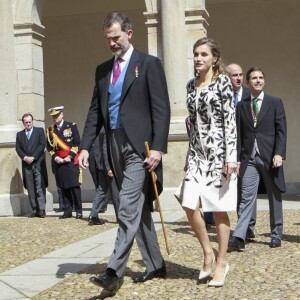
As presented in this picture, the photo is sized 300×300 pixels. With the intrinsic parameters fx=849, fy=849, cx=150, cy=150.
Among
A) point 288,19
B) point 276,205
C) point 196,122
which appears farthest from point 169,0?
point 196,122

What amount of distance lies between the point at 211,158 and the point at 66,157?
21.4 ft

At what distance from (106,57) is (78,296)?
1194cm

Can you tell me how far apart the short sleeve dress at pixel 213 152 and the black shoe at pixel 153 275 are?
1.89ft

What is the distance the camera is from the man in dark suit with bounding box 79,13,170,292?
17.8ft

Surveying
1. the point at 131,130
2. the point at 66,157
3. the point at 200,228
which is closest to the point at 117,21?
the point at 131,130

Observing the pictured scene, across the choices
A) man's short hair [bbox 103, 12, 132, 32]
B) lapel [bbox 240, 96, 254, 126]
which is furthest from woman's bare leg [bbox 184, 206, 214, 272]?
lapel [bbox 240, 96, 254, 126]

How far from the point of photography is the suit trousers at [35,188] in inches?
488

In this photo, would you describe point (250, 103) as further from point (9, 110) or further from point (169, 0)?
point (9, 110)

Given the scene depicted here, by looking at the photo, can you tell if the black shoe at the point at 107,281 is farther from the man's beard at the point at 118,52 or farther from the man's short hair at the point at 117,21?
the man's short hair at the point at 117,21

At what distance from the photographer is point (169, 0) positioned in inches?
493

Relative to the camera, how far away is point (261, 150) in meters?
7.54

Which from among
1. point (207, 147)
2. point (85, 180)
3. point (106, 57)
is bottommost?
point (85, 180)

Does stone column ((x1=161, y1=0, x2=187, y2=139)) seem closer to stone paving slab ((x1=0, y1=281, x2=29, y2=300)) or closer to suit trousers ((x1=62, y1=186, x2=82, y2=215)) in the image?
suit trousers ((x1=62, y1=186, x2=82, y2=215))

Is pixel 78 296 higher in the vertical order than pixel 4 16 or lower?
lower
